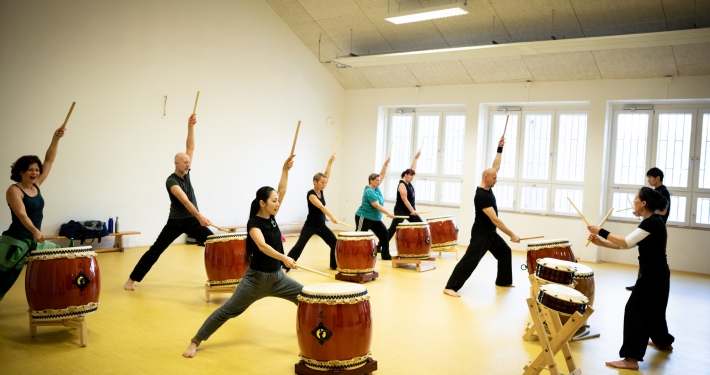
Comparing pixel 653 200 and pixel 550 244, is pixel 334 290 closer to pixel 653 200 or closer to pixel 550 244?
pixel 653 200

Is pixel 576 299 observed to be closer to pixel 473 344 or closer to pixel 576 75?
pixel 473 344

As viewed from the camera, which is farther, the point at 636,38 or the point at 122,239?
the point at 122,239

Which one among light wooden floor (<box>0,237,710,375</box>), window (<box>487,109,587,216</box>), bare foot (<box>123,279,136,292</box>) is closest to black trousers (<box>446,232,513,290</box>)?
light wooden floor (<box>0,237,710,375</box>)

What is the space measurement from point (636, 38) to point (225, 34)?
624cm

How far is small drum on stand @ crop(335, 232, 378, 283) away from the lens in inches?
249

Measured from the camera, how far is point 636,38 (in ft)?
24.4

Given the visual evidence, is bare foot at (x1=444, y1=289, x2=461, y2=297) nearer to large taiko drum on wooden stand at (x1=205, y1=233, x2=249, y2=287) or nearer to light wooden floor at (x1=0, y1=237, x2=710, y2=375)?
light wooden floor at (x1=0, y1=237, x2=710, y2=375)

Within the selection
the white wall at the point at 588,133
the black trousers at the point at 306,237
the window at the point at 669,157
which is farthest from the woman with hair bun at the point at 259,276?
the window at the point at 669,157

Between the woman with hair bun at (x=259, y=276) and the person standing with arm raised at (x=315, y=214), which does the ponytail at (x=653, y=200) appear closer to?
the woman with hair bun at (x=259, y=276)

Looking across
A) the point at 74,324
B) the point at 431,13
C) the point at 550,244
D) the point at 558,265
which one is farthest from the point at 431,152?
the point at 74,324

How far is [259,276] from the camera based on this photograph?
3832 mm

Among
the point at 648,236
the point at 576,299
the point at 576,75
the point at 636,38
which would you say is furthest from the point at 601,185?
the point at 576,299

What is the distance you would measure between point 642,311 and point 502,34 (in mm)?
5952

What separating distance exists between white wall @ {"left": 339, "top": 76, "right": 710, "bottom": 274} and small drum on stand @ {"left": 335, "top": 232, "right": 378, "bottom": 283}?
4234mm
